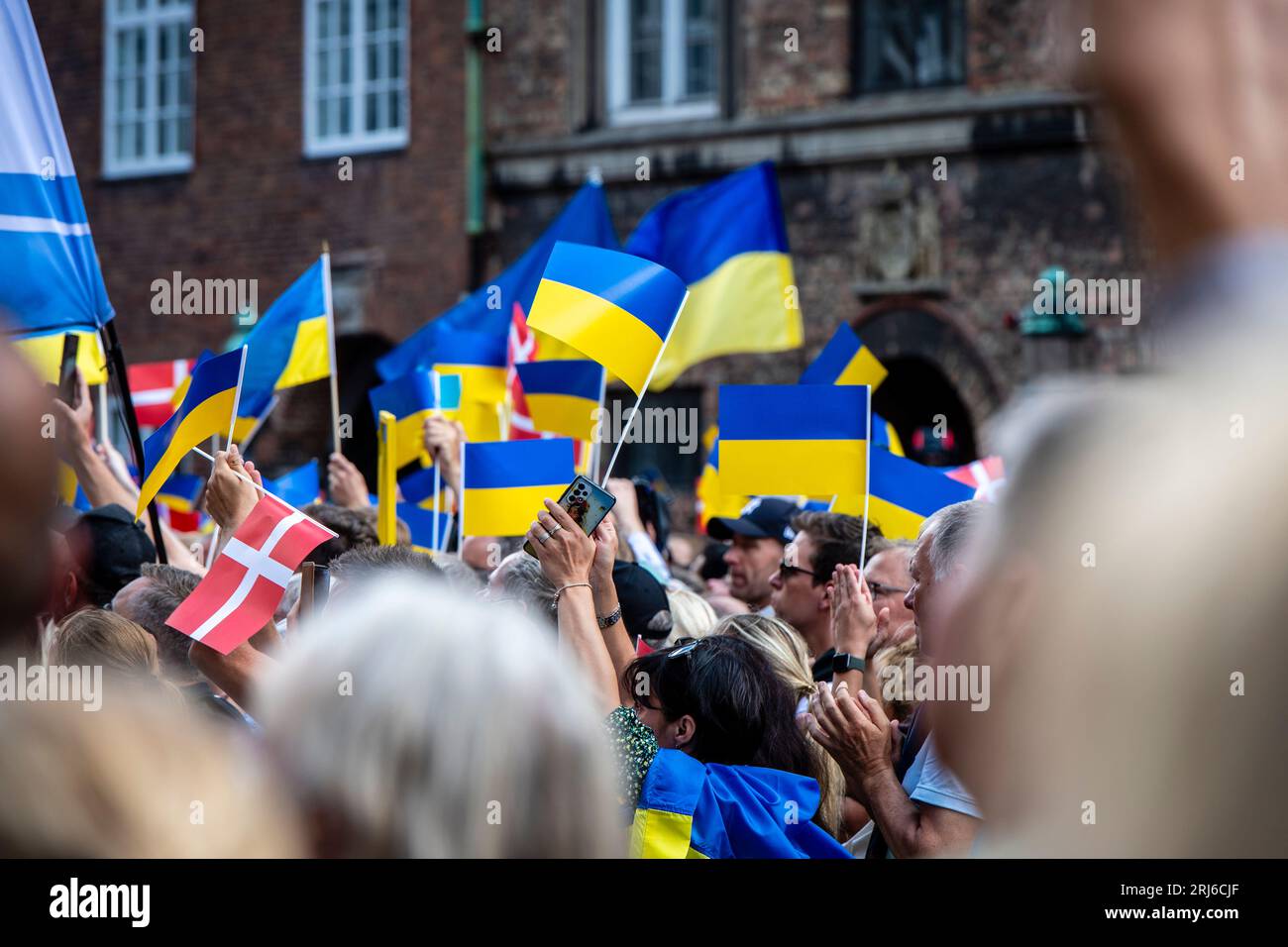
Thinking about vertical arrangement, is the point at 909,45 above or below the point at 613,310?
above

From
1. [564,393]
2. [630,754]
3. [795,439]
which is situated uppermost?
[564,393]

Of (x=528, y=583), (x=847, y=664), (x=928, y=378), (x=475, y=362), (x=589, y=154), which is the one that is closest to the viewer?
(x=847, y=664)

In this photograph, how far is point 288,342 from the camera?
21.4ft

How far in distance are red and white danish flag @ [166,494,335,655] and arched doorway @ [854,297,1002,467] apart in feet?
30.1

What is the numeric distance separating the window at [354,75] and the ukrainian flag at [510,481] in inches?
383

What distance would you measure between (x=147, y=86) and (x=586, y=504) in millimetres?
13470

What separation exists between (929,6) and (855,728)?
1078 centimetres

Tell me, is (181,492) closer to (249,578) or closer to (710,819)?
(249,578)

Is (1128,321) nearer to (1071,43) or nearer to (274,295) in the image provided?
(274,295)

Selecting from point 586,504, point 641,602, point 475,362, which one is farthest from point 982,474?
point 586,504

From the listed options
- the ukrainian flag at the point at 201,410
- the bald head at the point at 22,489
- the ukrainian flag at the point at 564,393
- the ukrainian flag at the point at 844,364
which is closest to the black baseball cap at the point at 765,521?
the ukrainian flag at the point at 564,393

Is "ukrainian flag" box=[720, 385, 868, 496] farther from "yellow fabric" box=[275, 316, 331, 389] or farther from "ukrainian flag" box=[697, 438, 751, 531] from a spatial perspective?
"yellow fabric" box=[275, 316, 331, 389]
